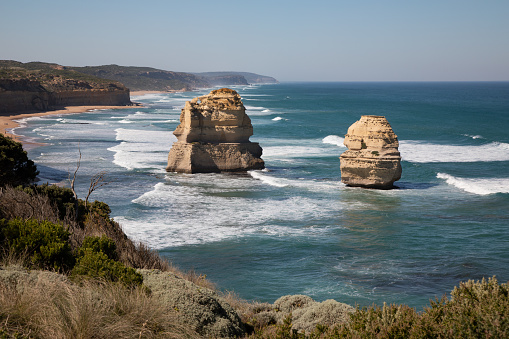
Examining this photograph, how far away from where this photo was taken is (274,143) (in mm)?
48375

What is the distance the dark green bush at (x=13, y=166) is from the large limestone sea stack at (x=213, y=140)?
13161mm

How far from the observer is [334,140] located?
168ft

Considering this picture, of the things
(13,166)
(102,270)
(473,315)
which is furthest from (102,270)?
(13,166)

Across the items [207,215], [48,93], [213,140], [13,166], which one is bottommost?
[207,215]

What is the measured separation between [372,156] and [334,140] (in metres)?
23.6

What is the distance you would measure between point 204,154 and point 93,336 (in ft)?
88.9

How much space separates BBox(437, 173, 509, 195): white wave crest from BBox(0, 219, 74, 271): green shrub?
23.3 metres

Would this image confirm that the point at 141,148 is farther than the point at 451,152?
Yes

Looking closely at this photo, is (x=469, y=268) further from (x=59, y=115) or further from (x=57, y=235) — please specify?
(x=59, y=115)

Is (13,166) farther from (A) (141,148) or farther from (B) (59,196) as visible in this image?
(A) (141,148)

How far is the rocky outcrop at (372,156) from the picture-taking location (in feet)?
90.8

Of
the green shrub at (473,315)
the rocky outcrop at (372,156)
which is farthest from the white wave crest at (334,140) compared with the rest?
the green shrub at (473,315)

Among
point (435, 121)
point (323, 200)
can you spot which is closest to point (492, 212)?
point (323, 200)

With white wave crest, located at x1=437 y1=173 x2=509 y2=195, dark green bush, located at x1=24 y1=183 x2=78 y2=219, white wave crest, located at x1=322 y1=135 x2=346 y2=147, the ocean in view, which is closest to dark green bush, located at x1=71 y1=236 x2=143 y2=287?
the ocean
